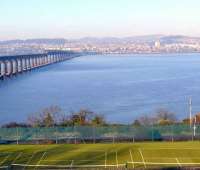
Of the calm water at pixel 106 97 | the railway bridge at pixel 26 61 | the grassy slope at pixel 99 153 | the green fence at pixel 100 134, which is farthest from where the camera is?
the railway bridge at pixel 26 61

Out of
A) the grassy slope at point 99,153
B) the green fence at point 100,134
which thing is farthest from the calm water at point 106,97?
the grassy slope at point 99,153

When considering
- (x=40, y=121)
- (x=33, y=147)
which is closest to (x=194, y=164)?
(x=33, y=147)

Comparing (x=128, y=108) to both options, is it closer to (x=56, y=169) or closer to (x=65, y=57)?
(x=56, y=169)

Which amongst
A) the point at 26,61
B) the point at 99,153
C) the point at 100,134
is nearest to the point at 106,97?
the point at 100,134

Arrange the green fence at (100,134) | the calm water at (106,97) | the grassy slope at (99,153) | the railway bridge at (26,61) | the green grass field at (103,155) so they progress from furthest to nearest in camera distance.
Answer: the railway bridge at (26,61) → the calm water at (106,97) → the green fence at (100,134) → the grassy slope at (99,153) → the green grass field at (103,155)

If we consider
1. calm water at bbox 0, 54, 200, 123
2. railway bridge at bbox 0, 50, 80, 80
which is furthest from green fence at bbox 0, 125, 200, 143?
railway bridge at bbox 0, 50, 80, 80

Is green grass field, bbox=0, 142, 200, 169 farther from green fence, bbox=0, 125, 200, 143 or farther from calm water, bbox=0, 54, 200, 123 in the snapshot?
calm water, bbox=0, 54, 200, 123

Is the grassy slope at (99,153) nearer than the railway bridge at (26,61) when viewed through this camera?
Yes

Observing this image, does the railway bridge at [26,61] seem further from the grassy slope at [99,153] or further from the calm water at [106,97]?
the grassy slope at [99,153]
